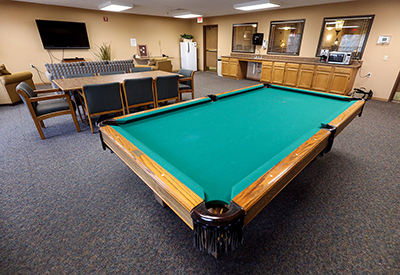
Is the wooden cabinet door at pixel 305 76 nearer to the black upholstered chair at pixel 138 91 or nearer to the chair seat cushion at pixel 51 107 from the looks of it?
the black upholstered chair at pixel 138 91

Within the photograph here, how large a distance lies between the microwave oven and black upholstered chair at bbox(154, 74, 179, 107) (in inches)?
163

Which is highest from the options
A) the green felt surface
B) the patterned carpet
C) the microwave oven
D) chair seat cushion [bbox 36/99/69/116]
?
the microwave oven

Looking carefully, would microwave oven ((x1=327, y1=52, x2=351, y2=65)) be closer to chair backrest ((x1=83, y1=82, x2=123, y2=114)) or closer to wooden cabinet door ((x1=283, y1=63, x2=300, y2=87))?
wooden cabinet door ((x1=283, y1=63, x2=300, y2=87))

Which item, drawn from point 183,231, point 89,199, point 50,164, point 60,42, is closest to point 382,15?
point 183,231

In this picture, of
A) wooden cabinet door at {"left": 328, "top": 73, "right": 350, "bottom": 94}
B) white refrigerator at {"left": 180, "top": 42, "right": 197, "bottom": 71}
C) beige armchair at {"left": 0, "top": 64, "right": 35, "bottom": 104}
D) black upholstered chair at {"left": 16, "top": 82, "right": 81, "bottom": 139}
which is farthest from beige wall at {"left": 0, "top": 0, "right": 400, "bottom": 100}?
black upholstered chair at {"left": 16, "top": 82, "right": 81, "bottom": 139}

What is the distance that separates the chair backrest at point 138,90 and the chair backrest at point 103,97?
0.54 ft

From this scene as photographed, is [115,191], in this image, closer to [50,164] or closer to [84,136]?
[50,164]

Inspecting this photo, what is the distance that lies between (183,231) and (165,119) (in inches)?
36.1

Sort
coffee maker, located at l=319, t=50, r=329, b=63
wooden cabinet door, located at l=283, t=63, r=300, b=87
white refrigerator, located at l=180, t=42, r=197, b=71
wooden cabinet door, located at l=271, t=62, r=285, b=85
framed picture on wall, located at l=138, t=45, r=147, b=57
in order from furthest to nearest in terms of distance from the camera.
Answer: white refrigerator, located at l=180, t=42, r=197, b=71 → framed picture on wall, located at l=138, t=45, r=147, b=57 → wooden cabinet door, located at l=271, t=62, r=285, b=85 → wooden cabinet door, located at l=283, t=63, r=300, b=87 → coffee maker, located at l=319, t=50, r=329, b=63

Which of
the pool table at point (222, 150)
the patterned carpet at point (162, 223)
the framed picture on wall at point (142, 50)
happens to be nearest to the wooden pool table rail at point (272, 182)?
the pool table at point (222, 150)

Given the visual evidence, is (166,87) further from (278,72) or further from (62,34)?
(62,34)

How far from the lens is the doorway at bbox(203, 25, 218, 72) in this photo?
8.41 m

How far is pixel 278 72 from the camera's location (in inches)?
232

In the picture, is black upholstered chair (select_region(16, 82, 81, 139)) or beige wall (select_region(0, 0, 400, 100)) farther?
beige wall (select_region(0, 0, 400, 100))
